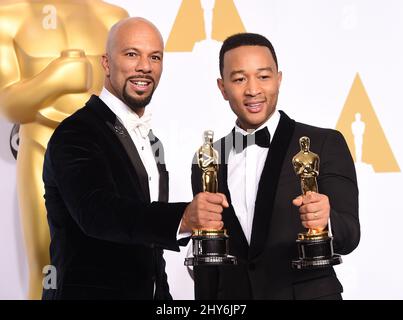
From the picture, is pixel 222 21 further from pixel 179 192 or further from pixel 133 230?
pixel 133 230

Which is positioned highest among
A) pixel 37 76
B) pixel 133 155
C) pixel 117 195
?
pixel 37 76

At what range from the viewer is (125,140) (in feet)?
5.02

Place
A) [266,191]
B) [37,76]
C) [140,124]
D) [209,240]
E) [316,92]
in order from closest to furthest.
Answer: [209,240]
[266,191]
[140,124]
[37,76]
[316,92]

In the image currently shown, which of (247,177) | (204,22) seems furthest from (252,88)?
(204,22)

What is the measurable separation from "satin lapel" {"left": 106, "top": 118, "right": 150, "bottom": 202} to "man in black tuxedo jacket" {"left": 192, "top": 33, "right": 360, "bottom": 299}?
0.48ft

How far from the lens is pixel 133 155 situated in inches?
59.9

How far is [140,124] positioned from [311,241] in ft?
1.46

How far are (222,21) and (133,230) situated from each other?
3.87 ft

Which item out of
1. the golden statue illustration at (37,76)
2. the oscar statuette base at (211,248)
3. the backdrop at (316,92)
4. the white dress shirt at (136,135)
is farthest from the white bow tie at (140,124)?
the backdrop at (316,92)

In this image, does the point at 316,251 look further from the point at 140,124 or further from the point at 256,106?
the point at 140,124

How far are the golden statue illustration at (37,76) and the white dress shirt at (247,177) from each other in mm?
683

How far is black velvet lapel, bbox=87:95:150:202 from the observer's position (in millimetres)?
1511

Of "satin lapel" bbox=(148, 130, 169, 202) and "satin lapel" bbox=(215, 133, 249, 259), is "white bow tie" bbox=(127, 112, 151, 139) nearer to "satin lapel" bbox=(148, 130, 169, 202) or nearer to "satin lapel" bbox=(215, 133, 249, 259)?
"satin lapel" bbox=(148, 130, 169, 202)
